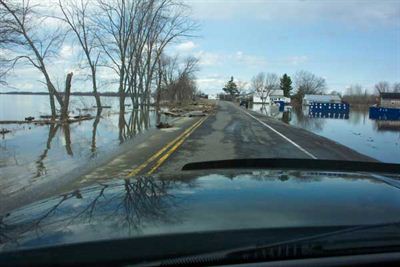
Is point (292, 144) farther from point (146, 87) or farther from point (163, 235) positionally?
point (146, 87)

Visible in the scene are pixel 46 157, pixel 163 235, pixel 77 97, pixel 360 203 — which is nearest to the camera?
pixel 163 235

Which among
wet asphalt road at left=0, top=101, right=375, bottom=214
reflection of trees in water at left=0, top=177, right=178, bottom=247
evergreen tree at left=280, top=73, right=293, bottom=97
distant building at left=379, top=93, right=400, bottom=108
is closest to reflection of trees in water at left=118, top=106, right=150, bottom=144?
wet asphalt road at left=0, top=101, right=375, bottom=214

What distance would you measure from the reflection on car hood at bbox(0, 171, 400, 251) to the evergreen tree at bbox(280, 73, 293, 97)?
17700 centimetres

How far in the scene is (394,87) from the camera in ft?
527

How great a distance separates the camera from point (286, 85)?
179125 mm

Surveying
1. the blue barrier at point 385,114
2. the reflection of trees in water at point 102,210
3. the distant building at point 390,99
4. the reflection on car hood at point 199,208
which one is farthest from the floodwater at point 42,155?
the distant building at point 390,99

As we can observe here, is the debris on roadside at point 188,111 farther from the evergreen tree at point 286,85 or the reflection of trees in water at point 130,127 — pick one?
the evergreen tree at point 286,85

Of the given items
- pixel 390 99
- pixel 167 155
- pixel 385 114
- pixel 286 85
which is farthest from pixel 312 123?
pixel 286 85

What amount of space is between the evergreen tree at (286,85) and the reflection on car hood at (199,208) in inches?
6968

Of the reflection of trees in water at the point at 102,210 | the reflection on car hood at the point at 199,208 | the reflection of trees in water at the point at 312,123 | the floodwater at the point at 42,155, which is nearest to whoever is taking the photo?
the reflection on car hood at the point at 199,208

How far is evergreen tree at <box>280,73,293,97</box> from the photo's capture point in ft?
584

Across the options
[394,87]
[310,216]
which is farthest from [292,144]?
[394,87]

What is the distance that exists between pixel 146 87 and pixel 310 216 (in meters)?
55.7

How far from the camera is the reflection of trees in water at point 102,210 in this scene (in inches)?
95.0
